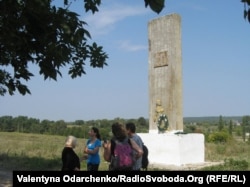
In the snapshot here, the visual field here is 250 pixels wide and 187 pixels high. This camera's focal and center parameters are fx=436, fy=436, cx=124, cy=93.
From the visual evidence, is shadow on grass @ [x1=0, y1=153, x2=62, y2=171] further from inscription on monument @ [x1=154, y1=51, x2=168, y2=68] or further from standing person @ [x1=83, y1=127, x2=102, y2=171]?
standing person @ [x1=83, y1=127, x2=102, y2=171]

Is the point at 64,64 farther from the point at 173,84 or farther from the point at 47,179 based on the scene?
the point at 173,84

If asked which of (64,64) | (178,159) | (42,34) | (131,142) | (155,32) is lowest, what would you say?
(178,159)

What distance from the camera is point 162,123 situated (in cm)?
1377

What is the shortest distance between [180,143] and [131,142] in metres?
6.95

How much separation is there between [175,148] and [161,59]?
304 cm

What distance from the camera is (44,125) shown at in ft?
139

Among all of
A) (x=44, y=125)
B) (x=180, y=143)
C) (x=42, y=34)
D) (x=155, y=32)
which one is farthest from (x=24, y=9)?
(x=44, y=125)

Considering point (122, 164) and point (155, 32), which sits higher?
point (155, 32)

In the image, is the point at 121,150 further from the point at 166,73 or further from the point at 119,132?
the point at 166,73

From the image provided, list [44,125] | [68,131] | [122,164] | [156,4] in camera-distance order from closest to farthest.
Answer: [156,4]
[122,164]
[68,131]
[44,125]

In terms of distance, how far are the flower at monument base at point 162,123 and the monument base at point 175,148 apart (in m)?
0.20

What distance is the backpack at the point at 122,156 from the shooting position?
237 inches

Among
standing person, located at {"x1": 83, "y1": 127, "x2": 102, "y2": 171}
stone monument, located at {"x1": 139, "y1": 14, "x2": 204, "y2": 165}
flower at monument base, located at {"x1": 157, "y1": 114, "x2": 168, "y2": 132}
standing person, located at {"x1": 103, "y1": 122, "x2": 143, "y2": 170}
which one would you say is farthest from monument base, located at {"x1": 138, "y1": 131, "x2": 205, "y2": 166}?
standing person, located at {"x1": 103, "y1": 122, "x2": 143, "y2": 170}

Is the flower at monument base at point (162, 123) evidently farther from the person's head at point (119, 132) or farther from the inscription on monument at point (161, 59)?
the person's head at point (119, 132)
